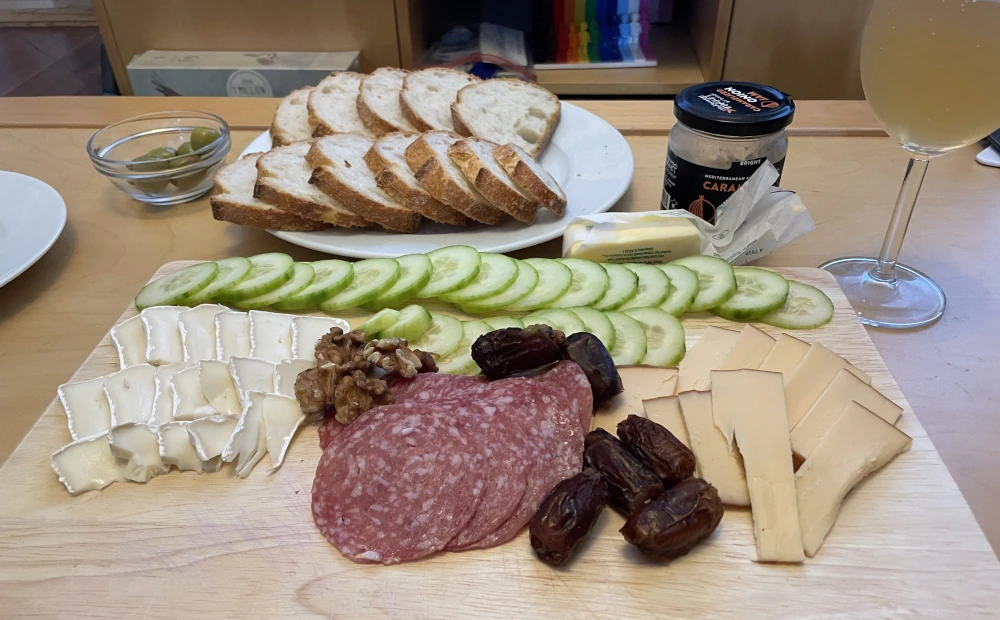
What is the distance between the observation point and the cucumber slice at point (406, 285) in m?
1.62

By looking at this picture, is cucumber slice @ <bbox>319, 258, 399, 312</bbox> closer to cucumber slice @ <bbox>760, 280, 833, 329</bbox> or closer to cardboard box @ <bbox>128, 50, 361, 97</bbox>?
cucumber slice @ <bbox>760, 280, 833, 329</bbox>

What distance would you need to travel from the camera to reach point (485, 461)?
1.23 metres

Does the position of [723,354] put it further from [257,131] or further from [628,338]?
[257,131]

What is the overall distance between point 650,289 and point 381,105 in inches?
54.0

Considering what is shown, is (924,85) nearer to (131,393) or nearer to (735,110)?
(735,110)

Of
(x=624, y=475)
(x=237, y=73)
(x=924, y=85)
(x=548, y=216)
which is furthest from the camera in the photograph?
A: (x=237, y=73)

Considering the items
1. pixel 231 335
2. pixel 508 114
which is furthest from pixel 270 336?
pixel 508 114

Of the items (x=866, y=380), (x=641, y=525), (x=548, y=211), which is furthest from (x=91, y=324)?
(x=866, y=380)

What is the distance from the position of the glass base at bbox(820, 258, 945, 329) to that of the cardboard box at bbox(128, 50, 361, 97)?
2.90 metres

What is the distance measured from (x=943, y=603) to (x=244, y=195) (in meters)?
1.91

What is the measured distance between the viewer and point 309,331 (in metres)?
1.54

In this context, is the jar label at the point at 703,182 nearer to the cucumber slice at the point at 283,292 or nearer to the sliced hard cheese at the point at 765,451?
the sliced hard cheese at the point at 765,451

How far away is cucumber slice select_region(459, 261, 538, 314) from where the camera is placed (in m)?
1.61

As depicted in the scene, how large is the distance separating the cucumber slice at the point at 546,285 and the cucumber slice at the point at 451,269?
0.14 metres
